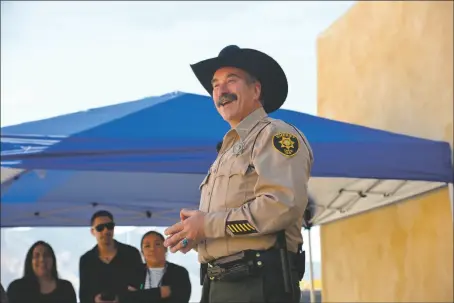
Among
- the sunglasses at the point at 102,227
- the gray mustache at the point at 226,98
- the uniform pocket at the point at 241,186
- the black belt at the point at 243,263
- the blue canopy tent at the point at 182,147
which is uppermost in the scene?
the blue canopy tent at the point at 182,147

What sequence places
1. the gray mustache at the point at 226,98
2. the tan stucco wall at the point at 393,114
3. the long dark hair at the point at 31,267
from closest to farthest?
the gray mustache at the point at 226,98, the long dark hair at the point at 31,267, the tan stucco wall at the point at 393,114

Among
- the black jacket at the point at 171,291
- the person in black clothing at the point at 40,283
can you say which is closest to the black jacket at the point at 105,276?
the black jacket at the point at 171,291

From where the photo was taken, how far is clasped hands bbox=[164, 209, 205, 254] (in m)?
1.72

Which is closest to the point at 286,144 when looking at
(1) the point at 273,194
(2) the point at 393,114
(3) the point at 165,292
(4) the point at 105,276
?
(1) the point at 273,194

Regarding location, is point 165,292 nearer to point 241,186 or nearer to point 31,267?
point 31,267

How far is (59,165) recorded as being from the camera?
13.1ft

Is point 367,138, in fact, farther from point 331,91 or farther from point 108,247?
point 331,91

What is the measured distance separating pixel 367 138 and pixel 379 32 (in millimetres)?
2855

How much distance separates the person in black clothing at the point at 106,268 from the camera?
4219mm

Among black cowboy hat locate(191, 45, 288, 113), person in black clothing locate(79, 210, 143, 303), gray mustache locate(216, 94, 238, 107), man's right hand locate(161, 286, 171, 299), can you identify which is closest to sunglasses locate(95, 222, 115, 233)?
person in black clothing locate(79, 210, 143, 303)

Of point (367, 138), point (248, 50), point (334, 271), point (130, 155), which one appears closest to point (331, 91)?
point (334, 271)

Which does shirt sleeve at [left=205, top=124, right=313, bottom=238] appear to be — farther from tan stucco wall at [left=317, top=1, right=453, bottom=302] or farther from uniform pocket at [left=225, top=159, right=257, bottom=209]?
tan stucco wall at [left=317, top=1, right=453, bottom=302]

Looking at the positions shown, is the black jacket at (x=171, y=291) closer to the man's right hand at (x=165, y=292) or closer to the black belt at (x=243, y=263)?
the man's right hand at (x=165, y=292)

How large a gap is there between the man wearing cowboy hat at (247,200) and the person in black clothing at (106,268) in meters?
2.49
